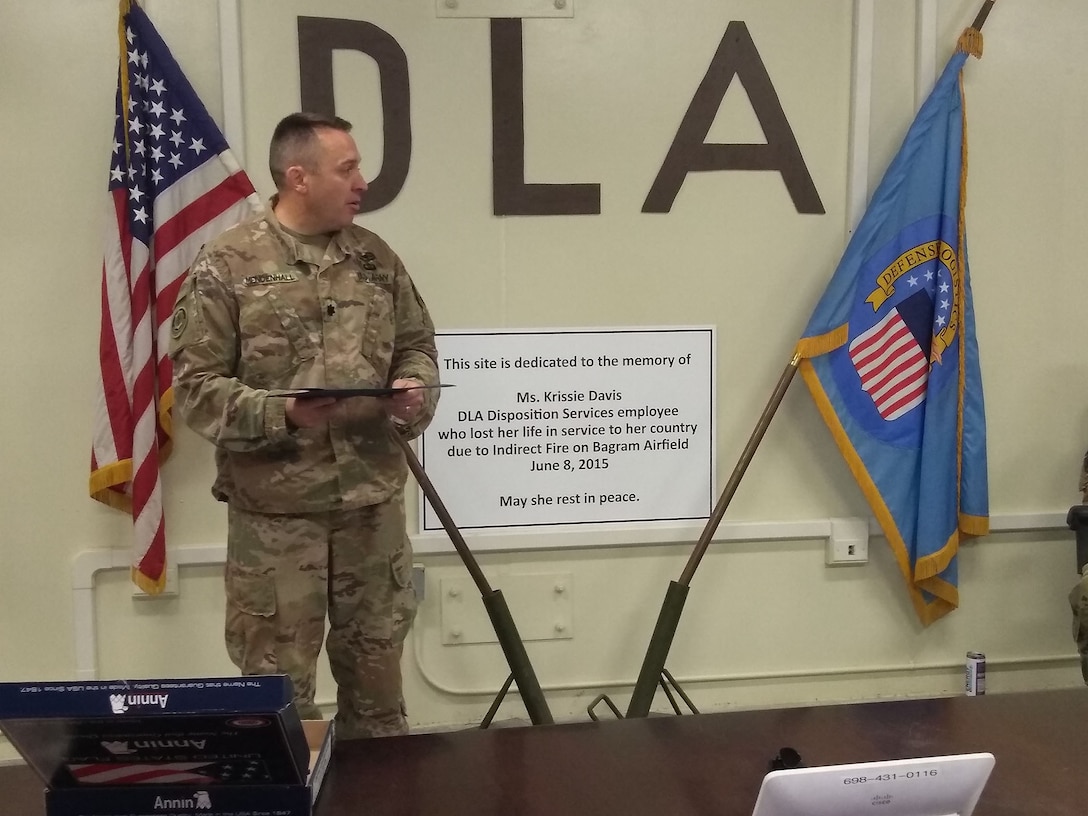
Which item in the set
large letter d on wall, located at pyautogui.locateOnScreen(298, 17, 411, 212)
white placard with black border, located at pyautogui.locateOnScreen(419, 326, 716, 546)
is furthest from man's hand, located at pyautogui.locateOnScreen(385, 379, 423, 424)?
large letter d on wall, located at pyautogui.locateOnScreen(298, 17, 411, 212)

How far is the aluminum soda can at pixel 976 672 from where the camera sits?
2.51 m

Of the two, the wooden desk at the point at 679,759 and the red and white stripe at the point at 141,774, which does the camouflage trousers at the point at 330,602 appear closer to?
the wooden desk at the point at 679,759

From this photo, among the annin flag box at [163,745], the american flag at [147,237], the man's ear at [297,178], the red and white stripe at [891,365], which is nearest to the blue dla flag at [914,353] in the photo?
the red and white stripe at [891,365]

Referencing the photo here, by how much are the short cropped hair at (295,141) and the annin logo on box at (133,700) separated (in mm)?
1133

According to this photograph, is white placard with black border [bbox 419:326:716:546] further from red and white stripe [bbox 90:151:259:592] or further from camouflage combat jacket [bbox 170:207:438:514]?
red and white stripe [bbox 90:151:259:592]

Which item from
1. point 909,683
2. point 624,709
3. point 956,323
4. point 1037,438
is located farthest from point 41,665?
point 1037,438

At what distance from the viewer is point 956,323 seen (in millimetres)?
2414

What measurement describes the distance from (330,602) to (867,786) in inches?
49.2

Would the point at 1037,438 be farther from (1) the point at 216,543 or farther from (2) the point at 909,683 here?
(1) the point at 216,543

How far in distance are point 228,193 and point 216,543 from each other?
0.87 metres

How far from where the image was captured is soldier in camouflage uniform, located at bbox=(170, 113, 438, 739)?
66.2 inches

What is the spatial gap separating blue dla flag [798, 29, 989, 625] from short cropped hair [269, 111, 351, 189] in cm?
133

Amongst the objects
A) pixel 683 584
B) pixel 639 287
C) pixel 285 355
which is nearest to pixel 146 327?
pixel 285 355

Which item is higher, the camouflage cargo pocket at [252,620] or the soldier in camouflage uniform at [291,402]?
the soldier in camouflage uniform at [291,402]
